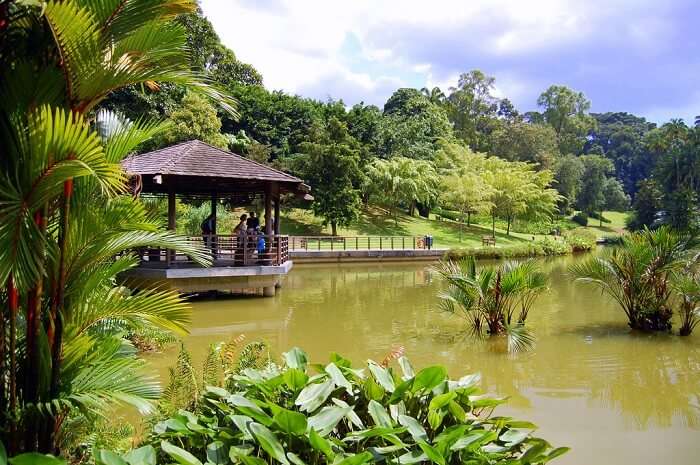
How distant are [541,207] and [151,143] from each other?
23.2 meters

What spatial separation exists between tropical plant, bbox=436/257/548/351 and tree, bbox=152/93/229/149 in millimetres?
19218

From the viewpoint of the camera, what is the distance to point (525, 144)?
163 ft

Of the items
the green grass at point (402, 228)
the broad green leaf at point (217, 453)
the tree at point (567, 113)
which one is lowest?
the broad green leaf at point (217, 453)

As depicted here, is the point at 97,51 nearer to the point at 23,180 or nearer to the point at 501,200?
the point at 23,180

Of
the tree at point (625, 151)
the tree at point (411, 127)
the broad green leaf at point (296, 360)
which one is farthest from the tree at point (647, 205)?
the broad green leaf at point (296, 360)

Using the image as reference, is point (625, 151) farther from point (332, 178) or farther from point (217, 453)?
point (217, 453)

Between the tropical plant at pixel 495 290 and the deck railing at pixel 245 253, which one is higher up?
the deck railing at pixel 245 253

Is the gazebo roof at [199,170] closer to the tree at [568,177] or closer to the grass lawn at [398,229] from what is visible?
the grass lawn at [398,229]

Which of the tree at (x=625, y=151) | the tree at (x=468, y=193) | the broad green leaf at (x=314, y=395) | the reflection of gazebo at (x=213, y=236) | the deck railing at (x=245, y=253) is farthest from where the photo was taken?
the tree at (x=625, y=151)

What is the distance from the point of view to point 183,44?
2.88 meters

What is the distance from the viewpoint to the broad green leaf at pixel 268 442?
243cm

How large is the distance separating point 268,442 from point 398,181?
1187 inches

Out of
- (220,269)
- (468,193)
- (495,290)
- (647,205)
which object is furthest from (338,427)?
(647,205)

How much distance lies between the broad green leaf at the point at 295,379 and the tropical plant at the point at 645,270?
735 centimetres
